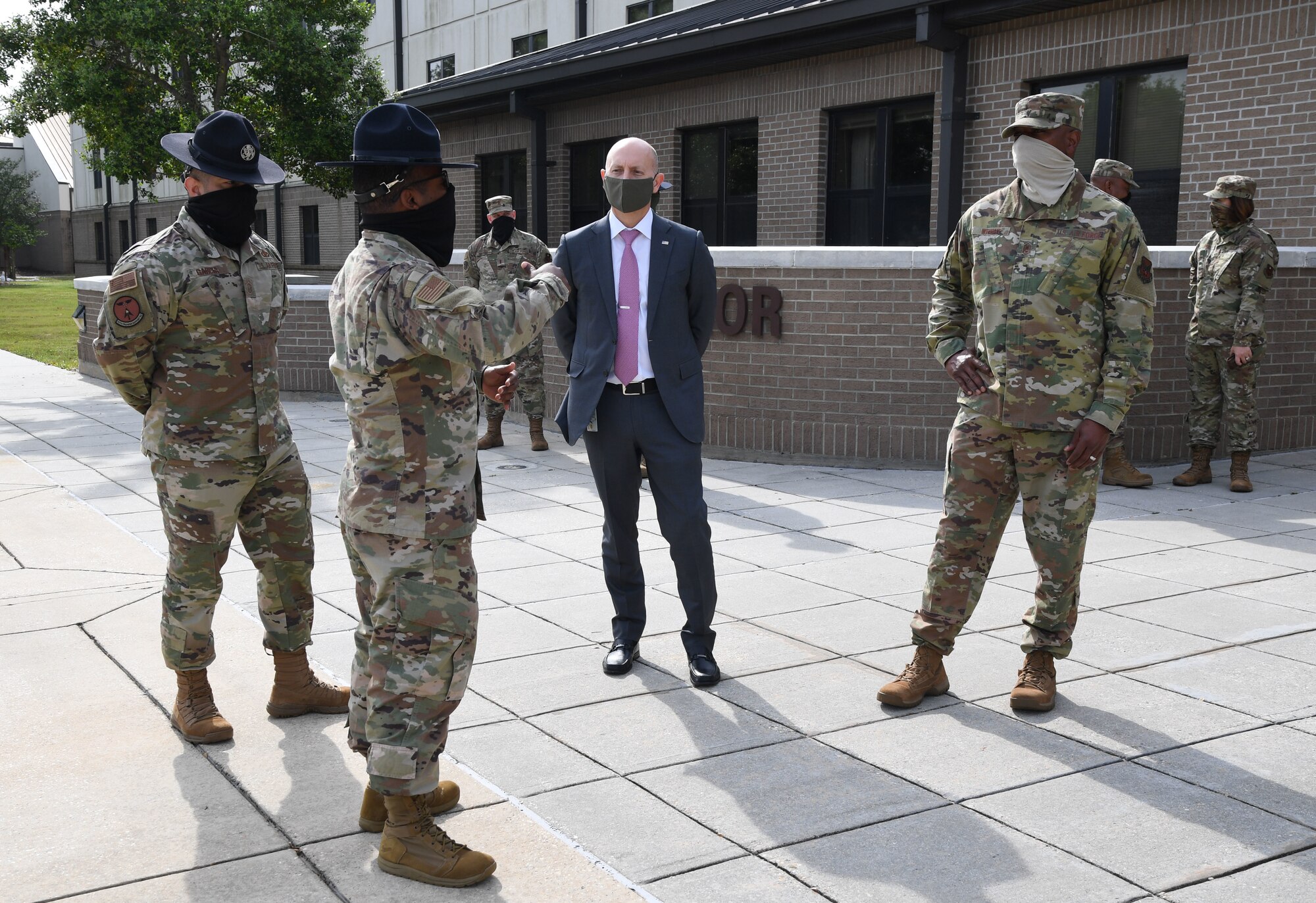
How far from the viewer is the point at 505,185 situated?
769 inches

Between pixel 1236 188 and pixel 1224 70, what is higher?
pixel 1224 70

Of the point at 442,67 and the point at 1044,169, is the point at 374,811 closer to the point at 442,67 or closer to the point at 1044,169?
the point at 1044,169

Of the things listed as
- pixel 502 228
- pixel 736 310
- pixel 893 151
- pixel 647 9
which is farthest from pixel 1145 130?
pixel 647 9

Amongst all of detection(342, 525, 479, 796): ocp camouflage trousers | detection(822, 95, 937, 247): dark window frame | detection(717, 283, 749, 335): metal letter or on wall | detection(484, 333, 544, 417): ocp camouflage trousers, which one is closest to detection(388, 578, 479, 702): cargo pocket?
detection(342, 525, 479, 796): ocp camouflage trousers

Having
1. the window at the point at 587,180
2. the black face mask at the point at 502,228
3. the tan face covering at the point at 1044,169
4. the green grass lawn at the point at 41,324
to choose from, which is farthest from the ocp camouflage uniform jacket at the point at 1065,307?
the window at the point at 587,180

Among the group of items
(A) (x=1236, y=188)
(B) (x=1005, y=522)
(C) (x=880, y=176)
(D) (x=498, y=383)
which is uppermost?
(C) (x=880, y=176)

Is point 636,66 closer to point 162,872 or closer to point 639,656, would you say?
point 639,656

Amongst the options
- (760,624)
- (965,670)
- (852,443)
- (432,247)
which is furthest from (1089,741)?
(852,443)

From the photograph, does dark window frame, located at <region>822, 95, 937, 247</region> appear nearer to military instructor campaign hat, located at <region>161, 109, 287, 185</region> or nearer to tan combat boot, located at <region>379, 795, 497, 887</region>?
military instructor campaign hat, located at <region>161, 109, 287, 185</region>

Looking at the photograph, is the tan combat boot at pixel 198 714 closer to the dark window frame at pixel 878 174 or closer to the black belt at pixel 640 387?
the black belt at pixel 640 387

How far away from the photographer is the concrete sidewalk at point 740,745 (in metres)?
3.37

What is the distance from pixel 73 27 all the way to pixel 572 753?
1673 centimetres

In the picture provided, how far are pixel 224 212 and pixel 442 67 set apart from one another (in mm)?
27585

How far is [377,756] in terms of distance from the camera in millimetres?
3334
